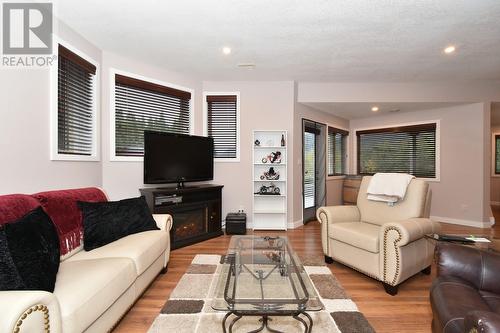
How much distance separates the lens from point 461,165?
15.3 ft

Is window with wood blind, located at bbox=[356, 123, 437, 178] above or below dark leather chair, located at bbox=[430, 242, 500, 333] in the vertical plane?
above

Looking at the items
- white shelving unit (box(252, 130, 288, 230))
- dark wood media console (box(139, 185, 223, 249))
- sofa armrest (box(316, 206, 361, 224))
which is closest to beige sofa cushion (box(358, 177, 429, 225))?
sofa armrest (box(316, 206, 361, 224))

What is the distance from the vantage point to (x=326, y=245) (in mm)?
2791

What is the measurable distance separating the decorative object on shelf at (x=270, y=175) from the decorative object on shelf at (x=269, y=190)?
175 mm

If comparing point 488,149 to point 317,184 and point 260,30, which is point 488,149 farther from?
point 260,30

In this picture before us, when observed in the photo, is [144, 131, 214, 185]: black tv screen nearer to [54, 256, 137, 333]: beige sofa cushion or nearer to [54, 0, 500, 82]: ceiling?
[54, 0, 500, 82]: ceiling

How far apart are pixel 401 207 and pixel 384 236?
2.34 feet

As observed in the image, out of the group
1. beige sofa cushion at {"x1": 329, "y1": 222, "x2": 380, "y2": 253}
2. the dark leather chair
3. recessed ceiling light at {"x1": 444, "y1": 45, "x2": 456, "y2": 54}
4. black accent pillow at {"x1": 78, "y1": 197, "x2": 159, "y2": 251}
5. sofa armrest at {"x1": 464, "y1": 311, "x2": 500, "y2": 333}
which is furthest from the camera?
recessed ceiling light at {"x1": 444, "y1": 45, "x2": 456, "y2": 54}

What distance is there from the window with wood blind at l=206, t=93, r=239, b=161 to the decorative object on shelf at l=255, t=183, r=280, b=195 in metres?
0.75

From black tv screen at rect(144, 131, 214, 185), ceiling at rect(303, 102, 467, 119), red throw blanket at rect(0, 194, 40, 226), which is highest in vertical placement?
ceiling at rect(303, 102, 467, 119)

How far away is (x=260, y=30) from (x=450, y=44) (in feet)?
7.85

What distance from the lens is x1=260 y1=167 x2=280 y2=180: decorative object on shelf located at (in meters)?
4.25

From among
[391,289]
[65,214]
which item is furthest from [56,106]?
[391,289]

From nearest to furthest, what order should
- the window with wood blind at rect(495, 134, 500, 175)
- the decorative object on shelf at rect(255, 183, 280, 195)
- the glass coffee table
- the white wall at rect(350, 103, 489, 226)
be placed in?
the glass coffee table, the decorative object on shelf at rect(255, 183, 280, 195), the white wall at rect(350, 103, 489, 226), the window with wood blind at rect(495, 134, 500, 175)
